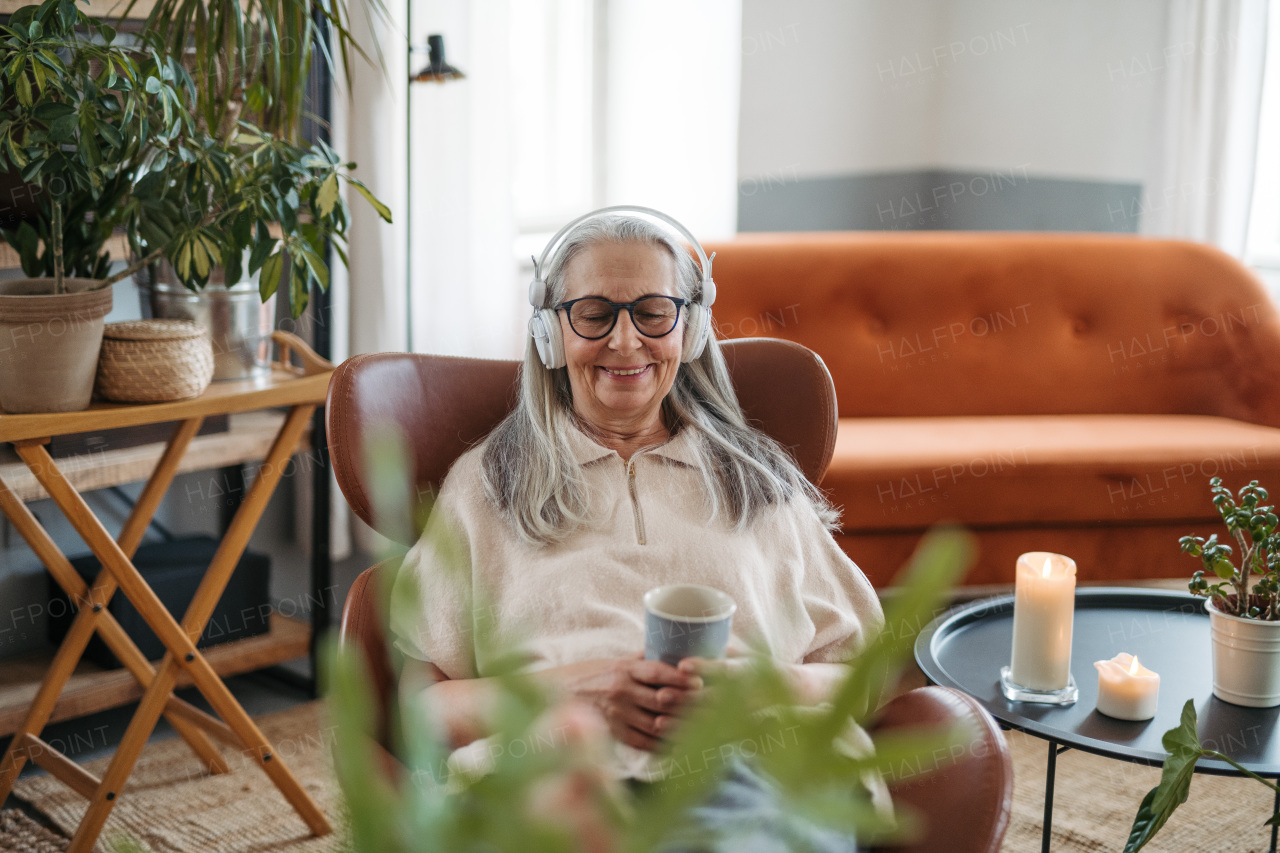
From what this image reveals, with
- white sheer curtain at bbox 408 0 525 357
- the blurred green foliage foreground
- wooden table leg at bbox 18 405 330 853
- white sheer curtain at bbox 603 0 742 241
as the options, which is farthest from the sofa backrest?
the blurred green foliage foreground

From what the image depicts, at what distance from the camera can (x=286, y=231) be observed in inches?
70.9

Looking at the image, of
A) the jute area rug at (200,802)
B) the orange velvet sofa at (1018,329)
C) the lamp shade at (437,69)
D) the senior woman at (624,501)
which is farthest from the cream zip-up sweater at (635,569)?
the orange velvet sofa at (1018,329)

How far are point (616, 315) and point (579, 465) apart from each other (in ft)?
0.65

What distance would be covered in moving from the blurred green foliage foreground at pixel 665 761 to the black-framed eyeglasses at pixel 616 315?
113 cm

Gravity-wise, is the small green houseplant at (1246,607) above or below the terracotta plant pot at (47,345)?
below

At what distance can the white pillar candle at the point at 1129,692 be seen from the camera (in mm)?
1401

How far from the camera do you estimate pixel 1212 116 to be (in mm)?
3490

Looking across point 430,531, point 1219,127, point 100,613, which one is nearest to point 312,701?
point 100,613

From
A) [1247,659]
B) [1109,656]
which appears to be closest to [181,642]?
[1109,656]

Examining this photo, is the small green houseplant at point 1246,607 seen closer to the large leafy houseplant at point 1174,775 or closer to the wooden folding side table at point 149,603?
the large leafy houseplant at point 1174,775

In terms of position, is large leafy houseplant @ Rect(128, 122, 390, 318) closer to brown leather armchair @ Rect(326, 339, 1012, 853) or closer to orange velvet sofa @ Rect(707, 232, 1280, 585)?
brown leather armchair @ Rect(326, 339, 1012, 853)

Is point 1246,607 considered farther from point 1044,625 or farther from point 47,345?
point 47,345

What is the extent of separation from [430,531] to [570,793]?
88mm

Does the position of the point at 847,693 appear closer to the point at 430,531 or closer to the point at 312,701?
the point at 430,531
